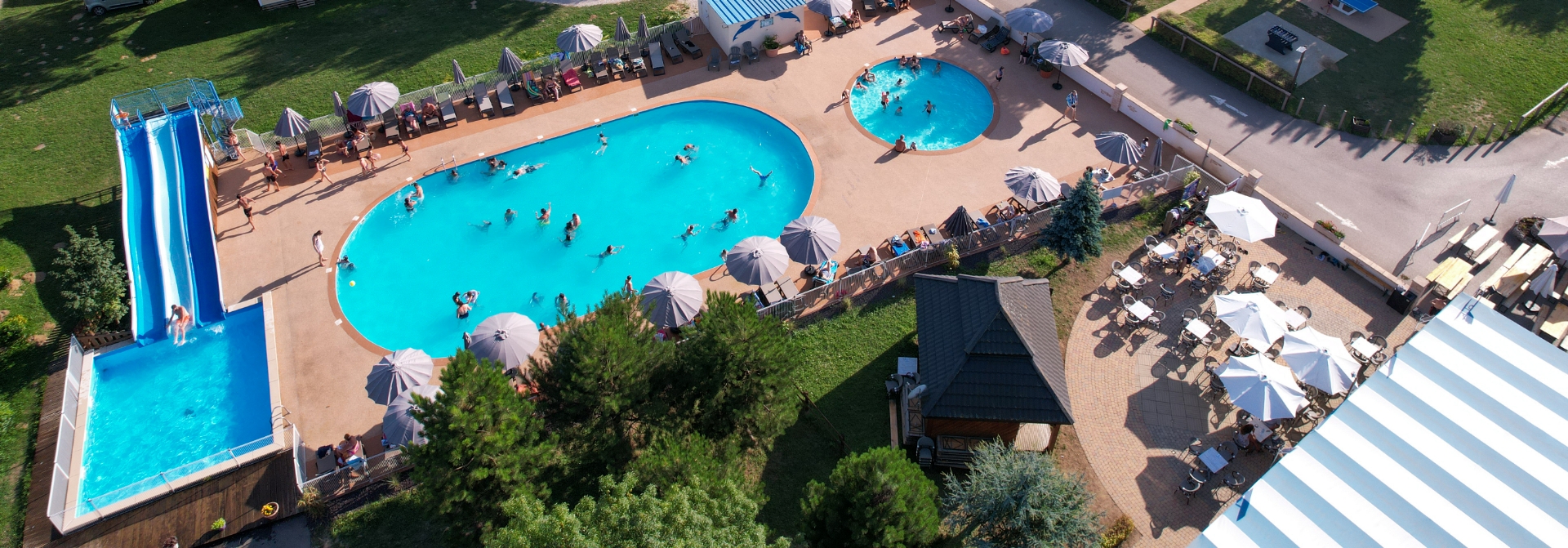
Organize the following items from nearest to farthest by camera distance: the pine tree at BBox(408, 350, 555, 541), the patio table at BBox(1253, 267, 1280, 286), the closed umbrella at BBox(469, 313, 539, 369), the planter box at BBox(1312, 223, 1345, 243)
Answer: the pine tree at BBox(408, 350, 555, 541), the closed umbrella at BBox(469, 313, 539, 369), the patio table at BBox(1253, 267, 1280, 286), the planter box at BBox(1312, 223, 1345, 243)

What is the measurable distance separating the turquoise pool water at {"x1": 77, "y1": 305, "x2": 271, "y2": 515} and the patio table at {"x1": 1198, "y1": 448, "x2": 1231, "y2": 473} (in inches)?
1011

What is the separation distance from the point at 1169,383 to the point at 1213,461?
9.82ft

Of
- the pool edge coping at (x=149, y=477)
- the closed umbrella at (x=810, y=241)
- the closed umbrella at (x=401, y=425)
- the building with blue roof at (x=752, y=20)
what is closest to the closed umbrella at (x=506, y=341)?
the closed umbrella at (x=401, y=425)

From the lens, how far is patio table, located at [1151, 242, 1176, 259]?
28.6 meters

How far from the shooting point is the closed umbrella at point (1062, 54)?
113 feet

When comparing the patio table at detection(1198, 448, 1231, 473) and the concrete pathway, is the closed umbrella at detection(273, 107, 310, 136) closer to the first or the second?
the concrete pathway

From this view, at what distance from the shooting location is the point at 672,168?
33.9 meters

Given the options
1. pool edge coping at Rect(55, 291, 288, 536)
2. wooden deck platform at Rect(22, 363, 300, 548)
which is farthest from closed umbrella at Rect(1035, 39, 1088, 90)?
wooden deck platform at Rect(22, 363, 300, 548)

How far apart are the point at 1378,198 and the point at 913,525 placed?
22896mm

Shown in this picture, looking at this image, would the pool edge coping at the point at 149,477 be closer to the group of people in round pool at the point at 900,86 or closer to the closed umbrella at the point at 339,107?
the closed umbrella at the point at 339,107

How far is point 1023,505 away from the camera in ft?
66.2

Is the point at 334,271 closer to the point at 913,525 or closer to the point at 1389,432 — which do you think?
the point at 913,525

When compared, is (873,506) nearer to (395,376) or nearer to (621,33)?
(395,376)

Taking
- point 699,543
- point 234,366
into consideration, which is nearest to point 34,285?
point 234,366
